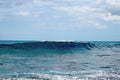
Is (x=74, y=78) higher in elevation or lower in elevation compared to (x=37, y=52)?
higher

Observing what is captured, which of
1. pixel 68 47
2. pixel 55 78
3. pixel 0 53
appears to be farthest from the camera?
pixel 68 47

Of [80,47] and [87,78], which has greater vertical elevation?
[87,78]

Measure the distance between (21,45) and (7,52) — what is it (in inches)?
143

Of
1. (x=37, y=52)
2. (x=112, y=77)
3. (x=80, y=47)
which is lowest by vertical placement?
(x=80, y=47)

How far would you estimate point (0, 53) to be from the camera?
27.6 m

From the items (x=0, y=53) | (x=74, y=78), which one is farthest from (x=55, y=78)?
(x=0, y=53)

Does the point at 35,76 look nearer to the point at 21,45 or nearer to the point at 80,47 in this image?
the point at 21,45

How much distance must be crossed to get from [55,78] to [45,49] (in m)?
18.9

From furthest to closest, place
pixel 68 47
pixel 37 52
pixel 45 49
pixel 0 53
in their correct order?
pixel 68 47
pixel 45 49
pixel 37 52
pixel 0 53

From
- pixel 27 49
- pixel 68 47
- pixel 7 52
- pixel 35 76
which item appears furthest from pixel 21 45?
pixel 35 76

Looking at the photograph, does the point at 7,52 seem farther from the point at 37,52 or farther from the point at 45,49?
the point at 45,49

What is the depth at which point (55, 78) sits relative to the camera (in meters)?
13.5

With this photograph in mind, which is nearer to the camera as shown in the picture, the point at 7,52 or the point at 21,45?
the point at 7,52

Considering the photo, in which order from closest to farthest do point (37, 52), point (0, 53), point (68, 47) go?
point (0, 53)
point (37, 52)
point (68, 47)
